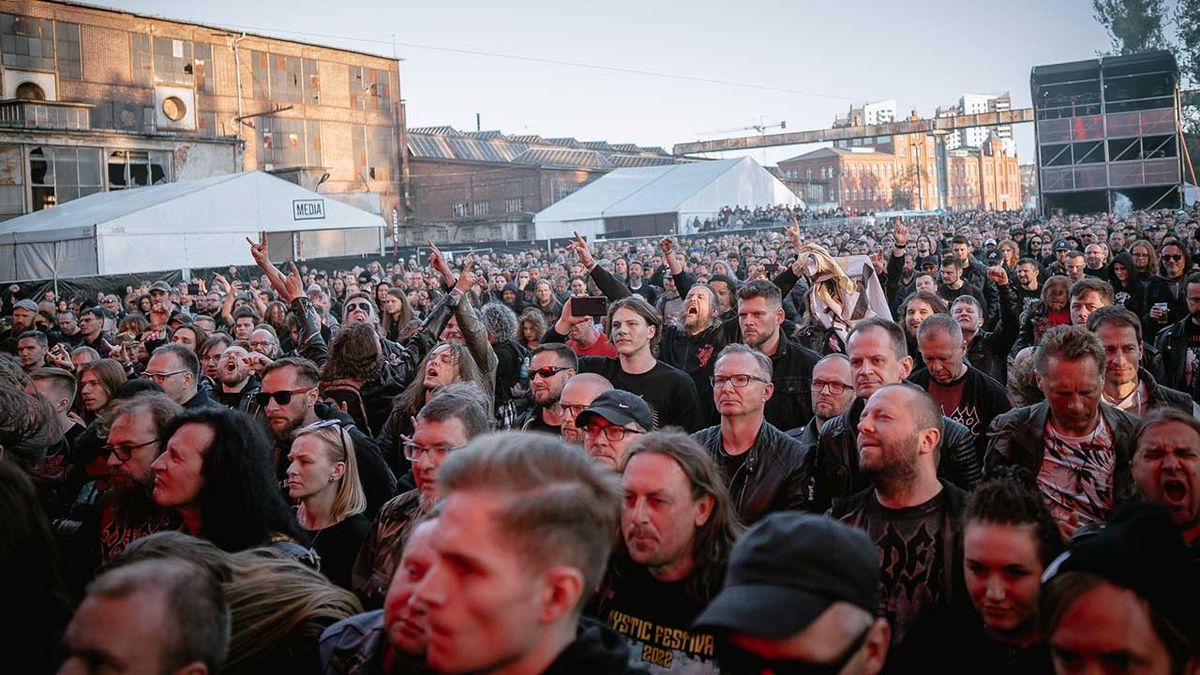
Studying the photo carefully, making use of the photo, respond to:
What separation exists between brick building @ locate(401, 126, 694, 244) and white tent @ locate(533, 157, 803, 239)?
797cm

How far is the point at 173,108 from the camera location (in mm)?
45469

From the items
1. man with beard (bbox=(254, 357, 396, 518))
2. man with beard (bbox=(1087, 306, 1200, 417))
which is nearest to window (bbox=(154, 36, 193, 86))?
man with beard (bbox=(254, 357, 396, 518))

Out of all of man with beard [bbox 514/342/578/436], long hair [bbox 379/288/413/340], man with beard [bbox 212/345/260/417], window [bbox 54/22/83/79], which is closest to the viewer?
man with beard [bbox 514/342/578/436]

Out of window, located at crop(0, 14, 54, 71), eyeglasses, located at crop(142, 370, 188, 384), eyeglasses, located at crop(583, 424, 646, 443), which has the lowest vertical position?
eyeglasses, located at crop(583, 424, 646, 443)

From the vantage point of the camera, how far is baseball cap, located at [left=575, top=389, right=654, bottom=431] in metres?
4.03

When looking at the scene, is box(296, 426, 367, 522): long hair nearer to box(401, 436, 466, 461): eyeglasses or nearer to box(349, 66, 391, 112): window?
box(401, 436, 466, 461): eyeglasses

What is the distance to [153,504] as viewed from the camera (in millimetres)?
4059

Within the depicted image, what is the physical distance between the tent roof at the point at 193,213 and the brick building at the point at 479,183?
67.3ft

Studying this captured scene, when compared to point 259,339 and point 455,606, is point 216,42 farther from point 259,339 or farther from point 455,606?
point 455,606

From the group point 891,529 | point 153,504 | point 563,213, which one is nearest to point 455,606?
point 891,529

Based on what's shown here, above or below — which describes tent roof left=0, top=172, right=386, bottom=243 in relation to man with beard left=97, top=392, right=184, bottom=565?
above

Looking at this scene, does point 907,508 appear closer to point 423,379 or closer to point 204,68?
point 423,379

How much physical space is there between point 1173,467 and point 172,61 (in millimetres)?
49661

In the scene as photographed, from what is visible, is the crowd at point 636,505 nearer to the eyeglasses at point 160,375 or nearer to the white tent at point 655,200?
the eyeglasses at point 160,375
